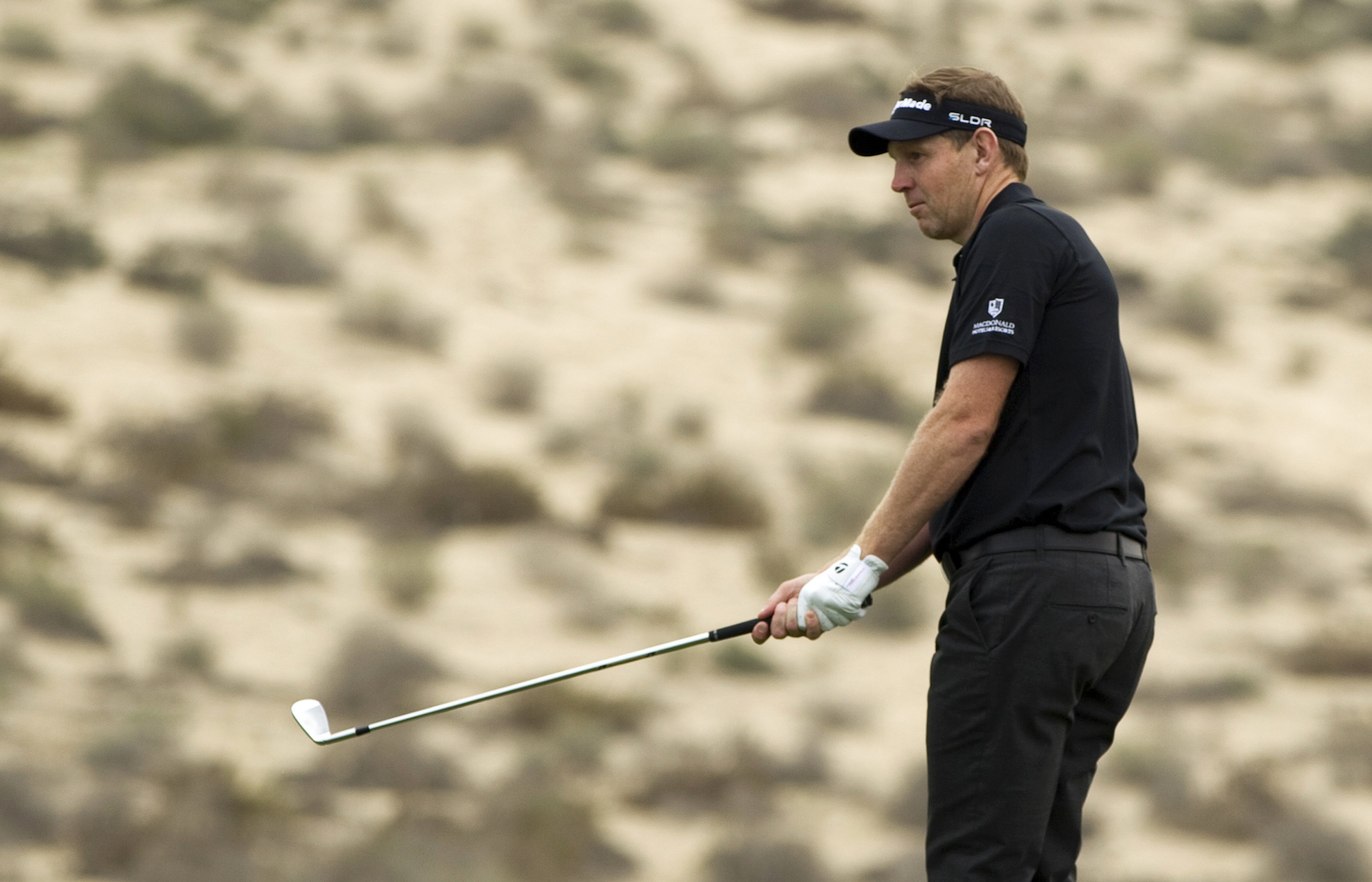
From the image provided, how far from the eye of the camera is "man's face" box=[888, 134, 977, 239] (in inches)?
157

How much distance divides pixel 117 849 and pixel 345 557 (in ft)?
13.0

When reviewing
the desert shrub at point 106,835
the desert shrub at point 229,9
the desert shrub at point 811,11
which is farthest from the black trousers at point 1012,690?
the desert shrub at point 811,11

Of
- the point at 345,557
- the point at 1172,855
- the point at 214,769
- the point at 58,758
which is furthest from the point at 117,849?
the point at 1172,855

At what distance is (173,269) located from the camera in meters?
14.8

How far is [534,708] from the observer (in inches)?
375

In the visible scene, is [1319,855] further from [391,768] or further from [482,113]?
[482,113]

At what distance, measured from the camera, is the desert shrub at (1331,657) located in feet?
36.7

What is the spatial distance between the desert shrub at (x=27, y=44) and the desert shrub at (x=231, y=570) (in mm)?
9991

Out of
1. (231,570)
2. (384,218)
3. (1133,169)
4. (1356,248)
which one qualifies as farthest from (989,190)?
(1133,169)

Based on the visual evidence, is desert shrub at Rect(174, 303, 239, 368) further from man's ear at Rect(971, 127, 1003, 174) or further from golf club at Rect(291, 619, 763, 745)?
man's ear at Rect(971, 127, 1003, 174)

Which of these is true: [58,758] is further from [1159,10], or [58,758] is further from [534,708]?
[1159,10]

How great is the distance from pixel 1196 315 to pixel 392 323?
7458 millimetres

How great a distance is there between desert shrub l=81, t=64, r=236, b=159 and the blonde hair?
1424 centimetres

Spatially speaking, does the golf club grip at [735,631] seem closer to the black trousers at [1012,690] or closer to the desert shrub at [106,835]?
the black trousers at [1012,690]
